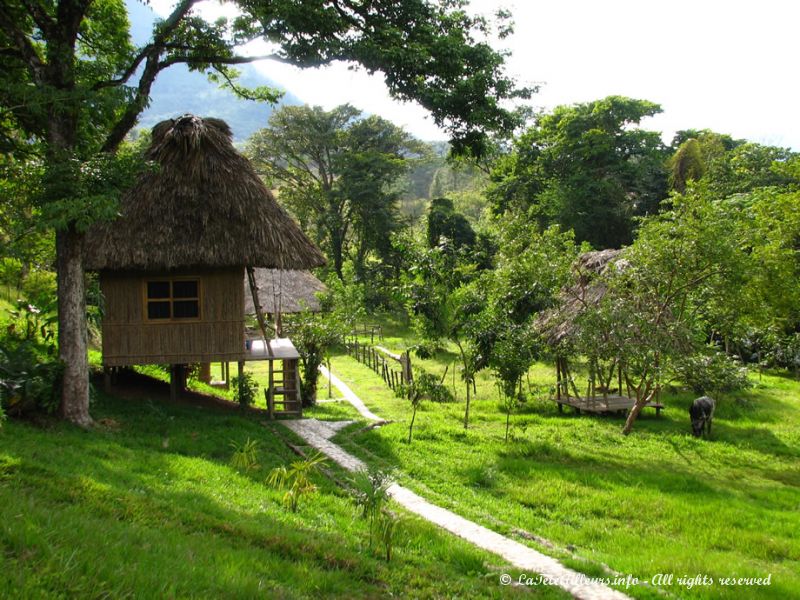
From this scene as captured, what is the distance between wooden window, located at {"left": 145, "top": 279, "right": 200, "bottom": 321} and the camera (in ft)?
44.4

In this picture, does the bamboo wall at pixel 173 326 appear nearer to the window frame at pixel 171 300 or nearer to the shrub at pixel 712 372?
the window frame at pixel 171 300

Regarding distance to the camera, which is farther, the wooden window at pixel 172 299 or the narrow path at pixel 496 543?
the wooden window at pixel 172 299

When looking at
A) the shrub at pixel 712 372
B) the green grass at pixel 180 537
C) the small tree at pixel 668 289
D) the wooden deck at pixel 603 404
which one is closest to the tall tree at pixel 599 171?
the wooden deck at pixel 603 404

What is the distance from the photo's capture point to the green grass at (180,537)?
418 centimetres

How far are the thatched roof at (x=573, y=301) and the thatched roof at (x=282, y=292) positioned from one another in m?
10.4

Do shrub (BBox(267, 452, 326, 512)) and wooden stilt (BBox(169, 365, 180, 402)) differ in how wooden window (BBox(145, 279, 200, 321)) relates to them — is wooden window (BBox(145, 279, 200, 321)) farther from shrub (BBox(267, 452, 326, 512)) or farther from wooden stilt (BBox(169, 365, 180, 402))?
shrub (BBox(267, 452, 326, 512))

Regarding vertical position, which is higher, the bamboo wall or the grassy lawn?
the bamboo wall

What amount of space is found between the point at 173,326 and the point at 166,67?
5291 millimetres

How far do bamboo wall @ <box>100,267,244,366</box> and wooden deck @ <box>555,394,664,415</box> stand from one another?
9.15 metres

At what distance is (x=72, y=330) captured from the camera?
35.0 ft

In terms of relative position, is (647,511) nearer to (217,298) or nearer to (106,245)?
(217,298)

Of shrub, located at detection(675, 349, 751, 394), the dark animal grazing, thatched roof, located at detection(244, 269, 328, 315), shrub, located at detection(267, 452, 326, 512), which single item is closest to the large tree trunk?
shrub, located at detection(267, 452, 326, 512)

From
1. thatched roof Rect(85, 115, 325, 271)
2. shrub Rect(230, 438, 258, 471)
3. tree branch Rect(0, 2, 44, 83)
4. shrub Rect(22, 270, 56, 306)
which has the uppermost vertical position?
tree branch Rect(0, 2, 44, 83)

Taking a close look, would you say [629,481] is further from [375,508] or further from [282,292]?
[282,292]
